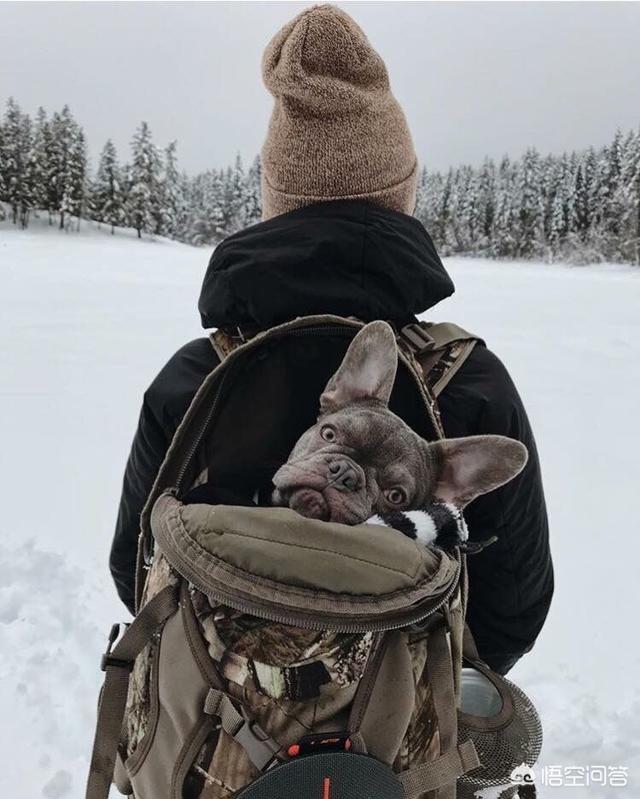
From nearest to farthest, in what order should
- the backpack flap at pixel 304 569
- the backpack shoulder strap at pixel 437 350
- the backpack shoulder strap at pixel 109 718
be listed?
the backpack flap at pixel 304 569 < the backpack shoulder strap at pixel 109 718 < the backpack shoulder strap at pixel 437 350

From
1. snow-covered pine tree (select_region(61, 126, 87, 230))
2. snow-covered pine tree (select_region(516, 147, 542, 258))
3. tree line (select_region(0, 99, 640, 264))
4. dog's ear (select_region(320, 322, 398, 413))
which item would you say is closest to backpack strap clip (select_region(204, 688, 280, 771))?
dog's ear (select_region(320, 322, 398, 413))

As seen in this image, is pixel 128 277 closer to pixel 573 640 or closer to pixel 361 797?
pixel 573 640

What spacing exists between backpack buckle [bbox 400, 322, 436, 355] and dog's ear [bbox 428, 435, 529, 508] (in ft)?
1.02

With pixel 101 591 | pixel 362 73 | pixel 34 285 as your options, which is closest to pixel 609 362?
pixel 101 591

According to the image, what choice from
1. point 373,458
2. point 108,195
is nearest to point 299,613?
point 373,458

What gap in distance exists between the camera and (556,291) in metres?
22.2

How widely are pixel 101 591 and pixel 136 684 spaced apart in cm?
322

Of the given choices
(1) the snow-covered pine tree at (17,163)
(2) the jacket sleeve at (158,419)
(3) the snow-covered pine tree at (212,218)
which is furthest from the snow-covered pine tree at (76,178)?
(2) the jacket sleeve at (158,419)

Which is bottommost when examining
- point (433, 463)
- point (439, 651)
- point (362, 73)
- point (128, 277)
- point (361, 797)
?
point (128, 277)

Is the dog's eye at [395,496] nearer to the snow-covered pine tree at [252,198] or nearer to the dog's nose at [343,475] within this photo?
the dog's nose at [343,475]

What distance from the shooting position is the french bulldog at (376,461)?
1606 mm

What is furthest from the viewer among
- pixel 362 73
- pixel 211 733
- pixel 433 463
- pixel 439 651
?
pixel 362 73

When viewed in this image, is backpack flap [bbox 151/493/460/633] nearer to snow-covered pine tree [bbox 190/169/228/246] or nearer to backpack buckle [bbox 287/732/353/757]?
backpack buckle [bbox 287/732/353/757]

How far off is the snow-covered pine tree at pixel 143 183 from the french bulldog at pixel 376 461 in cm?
6012
